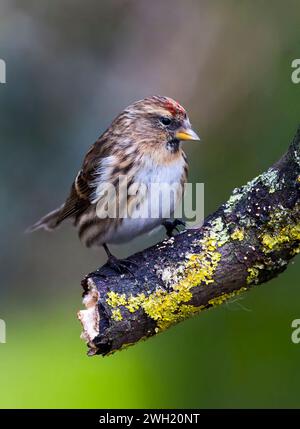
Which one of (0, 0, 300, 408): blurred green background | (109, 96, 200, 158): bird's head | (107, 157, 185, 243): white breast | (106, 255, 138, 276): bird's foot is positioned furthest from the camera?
(0, 0, 300, 408): blurred green background

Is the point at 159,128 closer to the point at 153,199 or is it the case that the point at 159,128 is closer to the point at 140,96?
the point at 153,199

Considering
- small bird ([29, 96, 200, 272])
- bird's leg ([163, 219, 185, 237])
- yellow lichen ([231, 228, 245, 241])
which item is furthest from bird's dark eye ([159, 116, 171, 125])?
yellow lichen ([231, 228, 245, 241])

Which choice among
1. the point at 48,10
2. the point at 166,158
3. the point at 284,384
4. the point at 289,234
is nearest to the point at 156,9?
the point at 48,10

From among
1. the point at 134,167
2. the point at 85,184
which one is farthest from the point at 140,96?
the point at 134,167

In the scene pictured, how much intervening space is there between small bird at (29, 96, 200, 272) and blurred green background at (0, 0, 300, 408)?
22.1 inches

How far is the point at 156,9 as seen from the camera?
16.1 feet

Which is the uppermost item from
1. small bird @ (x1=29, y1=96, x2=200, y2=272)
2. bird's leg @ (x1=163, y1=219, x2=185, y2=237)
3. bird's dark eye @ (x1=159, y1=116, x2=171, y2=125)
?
bird's dark eye @ (x1=159, y1=116, x2=171, y2=125)

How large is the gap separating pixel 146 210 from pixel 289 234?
2.36 feet

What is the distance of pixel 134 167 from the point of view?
9.80 feet

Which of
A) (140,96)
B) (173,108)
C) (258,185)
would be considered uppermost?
(140,96)

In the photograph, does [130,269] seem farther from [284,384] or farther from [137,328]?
[284,384]

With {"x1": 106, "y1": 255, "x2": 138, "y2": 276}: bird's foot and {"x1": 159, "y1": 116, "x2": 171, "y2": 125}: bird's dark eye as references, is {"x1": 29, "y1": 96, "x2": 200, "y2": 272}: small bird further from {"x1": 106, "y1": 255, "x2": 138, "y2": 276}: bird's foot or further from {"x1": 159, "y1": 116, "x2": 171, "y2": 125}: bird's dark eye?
{"x1": 106, "y1": 255, "x2": 138, "y2": 276}: bird's foot

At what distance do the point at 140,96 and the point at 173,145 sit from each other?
5.97 ft

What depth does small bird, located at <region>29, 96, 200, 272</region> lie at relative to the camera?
297 centimetres
